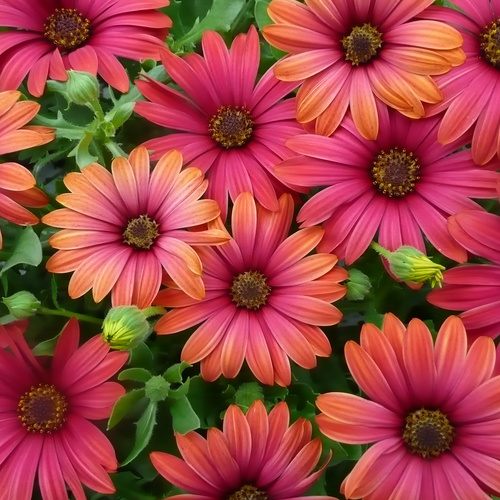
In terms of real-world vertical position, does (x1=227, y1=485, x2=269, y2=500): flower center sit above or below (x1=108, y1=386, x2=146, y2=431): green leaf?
below

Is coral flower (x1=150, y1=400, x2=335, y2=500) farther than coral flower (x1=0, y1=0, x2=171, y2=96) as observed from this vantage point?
No

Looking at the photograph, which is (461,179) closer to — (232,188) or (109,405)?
(232,188)

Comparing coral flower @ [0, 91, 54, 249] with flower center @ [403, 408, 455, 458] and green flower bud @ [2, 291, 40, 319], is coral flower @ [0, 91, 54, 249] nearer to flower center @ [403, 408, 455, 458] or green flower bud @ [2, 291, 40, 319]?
green flower bud @ [2, 291, 40, 319]

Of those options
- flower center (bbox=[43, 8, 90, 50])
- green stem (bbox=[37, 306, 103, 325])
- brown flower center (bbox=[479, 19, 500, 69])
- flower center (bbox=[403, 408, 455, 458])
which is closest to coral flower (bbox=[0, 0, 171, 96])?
flower center (bbox=[43, 8, 90, 50])

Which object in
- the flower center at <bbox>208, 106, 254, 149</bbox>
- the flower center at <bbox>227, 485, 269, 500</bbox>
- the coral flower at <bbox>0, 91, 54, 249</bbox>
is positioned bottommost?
the flower center at <bbox>227, 485, 269, 500</bbox>

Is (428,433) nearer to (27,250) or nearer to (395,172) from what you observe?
(395,172)

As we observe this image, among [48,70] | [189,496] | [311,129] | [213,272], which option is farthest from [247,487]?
[48,70]

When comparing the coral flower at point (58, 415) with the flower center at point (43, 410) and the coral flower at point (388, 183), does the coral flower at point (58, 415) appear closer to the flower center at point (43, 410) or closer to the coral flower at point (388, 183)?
the flower center at point (43, 410)
